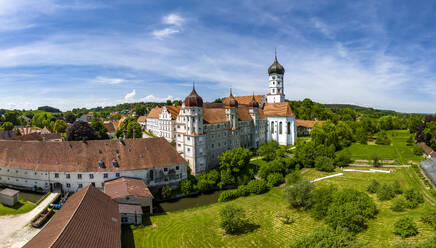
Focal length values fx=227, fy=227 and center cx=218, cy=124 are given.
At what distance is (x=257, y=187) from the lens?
4488cm

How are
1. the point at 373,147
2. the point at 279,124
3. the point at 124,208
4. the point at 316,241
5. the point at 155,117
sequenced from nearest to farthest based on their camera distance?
the point at 316,241
the point at 124,208
the point at 373,147
the point at 279,124
the point at 155,117

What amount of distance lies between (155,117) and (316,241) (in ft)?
269

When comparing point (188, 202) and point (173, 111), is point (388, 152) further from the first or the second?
point (173, 111)

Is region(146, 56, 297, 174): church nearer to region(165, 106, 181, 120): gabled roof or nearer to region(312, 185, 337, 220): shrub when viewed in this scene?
region(165, 106, 181, 120): gabled roof

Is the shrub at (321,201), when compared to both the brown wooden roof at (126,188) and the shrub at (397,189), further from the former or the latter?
the brown wooden roof at (126,188)

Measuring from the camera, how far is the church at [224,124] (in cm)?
5119

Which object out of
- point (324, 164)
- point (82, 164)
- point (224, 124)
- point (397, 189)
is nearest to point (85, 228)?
point (82, 164)

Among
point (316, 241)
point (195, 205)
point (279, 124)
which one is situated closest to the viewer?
point (316, 241)

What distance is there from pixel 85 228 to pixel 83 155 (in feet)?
78.8

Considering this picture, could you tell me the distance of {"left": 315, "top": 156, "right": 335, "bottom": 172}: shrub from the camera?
53062 millimetres

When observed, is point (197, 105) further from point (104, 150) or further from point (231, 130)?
point (104, 150)

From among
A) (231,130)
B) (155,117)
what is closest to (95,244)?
(231,130)

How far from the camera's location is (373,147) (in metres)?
68.8

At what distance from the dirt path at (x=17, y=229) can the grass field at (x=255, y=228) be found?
13.2 metres
